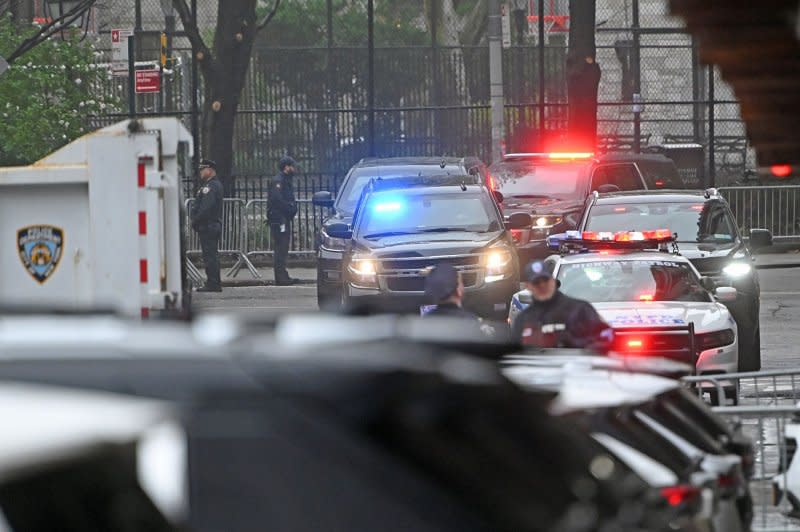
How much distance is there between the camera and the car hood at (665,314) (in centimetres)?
1276

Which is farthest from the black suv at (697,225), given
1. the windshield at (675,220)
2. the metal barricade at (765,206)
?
the metal barricade at (765,206)

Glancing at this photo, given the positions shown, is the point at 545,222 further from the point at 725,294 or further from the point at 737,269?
the point at 725,294

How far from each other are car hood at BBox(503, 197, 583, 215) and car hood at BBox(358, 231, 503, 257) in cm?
402

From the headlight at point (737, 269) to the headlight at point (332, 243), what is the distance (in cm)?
459

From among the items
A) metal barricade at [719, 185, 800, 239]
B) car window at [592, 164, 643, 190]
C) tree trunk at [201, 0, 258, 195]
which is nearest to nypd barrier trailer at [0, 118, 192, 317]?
car window at [592, 164, 643, 190]

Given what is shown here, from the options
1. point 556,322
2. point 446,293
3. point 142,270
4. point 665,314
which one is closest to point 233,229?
point 665,314

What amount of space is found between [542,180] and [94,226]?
12.6 metres

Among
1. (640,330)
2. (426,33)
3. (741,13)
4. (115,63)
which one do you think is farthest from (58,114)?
(741,13)

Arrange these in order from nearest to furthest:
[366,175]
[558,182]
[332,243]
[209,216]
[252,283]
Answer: [332,243]
[366,175]
[558,182]
[209,216]
[252,283]

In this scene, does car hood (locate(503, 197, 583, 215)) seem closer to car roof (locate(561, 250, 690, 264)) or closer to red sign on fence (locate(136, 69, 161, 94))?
car roof (locate(561, 250, 690, 264))

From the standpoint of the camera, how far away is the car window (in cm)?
2262

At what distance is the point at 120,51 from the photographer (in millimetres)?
26672

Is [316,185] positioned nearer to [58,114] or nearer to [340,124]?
[340,124]

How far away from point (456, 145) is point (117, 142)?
800 inches
